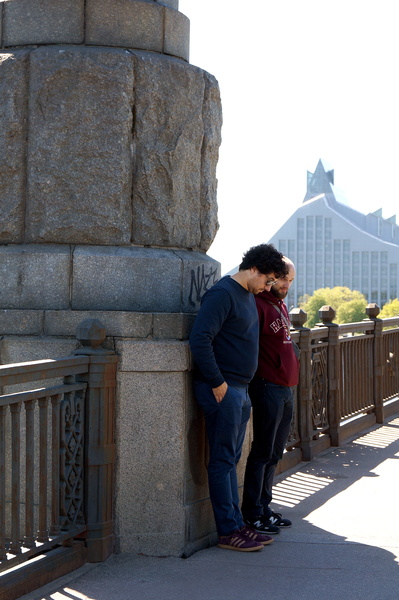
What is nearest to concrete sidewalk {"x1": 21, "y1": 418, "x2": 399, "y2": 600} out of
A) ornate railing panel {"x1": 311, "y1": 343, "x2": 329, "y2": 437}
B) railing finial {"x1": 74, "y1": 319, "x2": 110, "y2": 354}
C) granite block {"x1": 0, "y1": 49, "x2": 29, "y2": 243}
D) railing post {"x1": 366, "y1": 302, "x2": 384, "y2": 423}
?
railing finial {"x1": 74, "y1": 319, "x2": 110, "y2": 354}

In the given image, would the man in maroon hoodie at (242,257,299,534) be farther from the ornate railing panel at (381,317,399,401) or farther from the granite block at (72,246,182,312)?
the ornate railing panel at (381,317,399,401)

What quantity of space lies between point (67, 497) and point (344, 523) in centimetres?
222

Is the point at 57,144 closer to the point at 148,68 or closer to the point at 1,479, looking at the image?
the point at 148,68

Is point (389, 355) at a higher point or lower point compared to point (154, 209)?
lower

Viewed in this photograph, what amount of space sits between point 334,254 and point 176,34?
186405 mm

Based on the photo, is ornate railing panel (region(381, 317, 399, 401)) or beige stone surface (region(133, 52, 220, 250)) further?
ornate railing panel (region(381, 317, 399, 401))

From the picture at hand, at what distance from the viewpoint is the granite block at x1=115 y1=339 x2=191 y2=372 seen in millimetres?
5168

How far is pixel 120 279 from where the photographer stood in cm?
550

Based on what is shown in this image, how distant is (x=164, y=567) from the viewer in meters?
5.05

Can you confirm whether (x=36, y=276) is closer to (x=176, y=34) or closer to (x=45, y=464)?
(x=45, y=464)

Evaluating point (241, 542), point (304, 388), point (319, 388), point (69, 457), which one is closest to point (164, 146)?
point (69, 457)

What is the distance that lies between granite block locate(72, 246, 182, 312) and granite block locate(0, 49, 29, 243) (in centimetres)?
48

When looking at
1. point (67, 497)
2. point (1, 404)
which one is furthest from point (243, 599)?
point (1, 404)

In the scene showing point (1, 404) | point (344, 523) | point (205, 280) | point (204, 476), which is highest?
point (205, 280)
